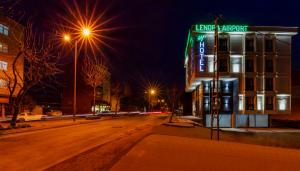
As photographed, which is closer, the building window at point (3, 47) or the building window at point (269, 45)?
the building window at point (269, 45)

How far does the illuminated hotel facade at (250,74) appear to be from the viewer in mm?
52562

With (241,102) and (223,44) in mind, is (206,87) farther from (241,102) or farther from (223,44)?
(223,44)

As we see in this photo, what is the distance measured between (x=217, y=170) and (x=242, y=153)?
3608mm

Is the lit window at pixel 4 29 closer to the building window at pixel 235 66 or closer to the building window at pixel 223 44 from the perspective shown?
the building window at pixel 223 44

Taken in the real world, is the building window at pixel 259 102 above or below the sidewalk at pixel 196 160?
above

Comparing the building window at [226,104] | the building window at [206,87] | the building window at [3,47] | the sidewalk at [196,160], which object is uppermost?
the building window at [3,47]

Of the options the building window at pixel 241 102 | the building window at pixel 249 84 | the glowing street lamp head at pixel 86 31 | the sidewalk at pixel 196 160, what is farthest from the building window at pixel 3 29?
the sidewalk at pixel 196 160

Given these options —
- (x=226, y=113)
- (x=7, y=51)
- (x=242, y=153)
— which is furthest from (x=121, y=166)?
(x=7, y=51)

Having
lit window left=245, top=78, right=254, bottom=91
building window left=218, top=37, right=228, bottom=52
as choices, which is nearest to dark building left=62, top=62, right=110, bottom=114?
building window left=218, top=37, right=228, bottom=52

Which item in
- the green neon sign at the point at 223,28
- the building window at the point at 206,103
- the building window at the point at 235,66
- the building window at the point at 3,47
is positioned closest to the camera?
the green neon sign at the point at 223,28

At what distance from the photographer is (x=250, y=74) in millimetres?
53781

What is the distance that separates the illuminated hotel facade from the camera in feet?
172

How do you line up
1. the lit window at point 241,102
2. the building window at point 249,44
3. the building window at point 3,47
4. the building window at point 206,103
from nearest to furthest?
1. the building window at point 206,103
2. the building window at point 249,44
3. the lit window at point 241,102
4. the building window at point 3,47

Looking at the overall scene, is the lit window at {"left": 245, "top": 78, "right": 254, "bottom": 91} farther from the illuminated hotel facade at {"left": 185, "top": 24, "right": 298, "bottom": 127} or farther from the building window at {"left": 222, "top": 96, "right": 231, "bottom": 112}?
the building window at {"left": 222, "top": 96, "right": 231, "bottom": 112}
